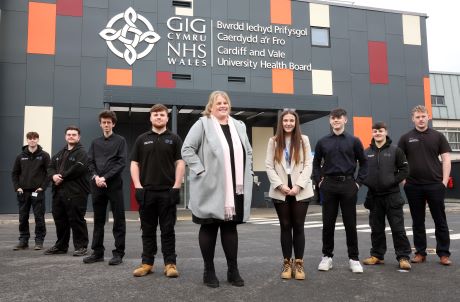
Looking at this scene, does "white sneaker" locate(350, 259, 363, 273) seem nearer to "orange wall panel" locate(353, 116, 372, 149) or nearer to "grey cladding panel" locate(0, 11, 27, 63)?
"orange wall panel" locate(353, 116, 372, 149)

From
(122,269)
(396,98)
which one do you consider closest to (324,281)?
(122,269)

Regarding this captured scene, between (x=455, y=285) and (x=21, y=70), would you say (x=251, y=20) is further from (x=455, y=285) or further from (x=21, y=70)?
(x=455, y=285)

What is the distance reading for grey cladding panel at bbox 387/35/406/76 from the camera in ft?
72.9

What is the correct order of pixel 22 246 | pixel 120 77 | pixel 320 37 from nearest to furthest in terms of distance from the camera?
1. pixel 22 246
2. pixel 120 77
3. pixel 320 37

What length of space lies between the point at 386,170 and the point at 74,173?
4.51 metres

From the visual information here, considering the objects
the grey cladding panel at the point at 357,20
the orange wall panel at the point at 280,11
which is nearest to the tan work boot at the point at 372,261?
the orange wall panel at the point at 280,11

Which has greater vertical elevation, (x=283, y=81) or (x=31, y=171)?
(x=283, y=81)

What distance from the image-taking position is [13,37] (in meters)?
17.7

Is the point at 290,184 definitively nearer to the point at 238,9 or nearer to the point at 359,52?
the point at 238,9

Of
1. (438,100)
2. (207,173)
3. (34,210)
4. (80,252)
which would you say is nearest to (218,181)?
(207,173)

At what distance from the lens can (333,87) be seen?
837 inches

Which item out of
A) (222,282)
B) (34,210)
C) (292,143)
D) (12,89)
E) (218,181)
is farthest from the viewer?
(12,89)

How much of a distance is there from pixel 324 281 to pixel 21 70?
17.2 metres

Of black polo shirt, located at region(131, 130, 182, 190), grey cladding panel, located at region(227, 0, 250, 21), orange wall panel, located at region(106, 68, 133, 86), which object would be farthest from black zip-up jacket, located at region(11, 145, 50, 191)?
grey cladding panel, located at region(227, 0, 250, 21)
